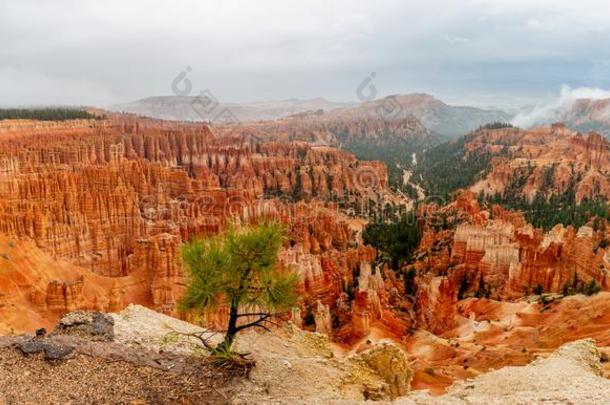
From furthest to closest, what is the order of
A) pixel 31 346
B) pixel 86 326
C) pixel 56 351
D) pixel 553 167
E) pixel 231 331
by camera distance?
pixel 553 167
pixel 86 326
pixel 231 331
pixel 31 346
pixel 56 351

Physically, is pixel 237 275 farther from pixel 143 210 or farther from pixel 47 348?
pixel 143 210

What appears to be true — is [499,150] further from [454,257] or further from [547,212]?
[454,257]

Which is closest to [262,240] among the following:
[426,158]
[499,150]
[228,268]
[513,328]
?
[228,268]

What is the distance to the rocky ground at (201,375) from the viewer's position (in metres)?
8.91

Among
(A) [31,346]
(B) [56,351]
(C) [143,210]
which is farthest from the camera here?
(C) [143,210]

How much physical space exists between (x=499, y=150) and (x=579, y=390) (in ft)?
432

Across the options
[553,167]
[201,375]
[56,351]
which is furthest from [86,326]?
[553,167]

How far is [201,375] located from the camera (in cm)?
969

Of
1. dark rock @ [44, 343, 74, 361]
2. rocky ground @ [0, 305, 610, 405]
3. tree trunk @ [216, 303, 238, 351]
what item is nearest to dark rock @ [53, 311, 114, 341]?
rocky ground @ [0, 305, 610, 405]

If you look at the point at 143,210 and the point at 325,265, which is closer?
the point at 325,265

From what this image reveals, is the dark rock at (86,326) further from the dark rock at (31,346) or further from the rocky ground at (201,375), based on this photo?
the dark rock at (31,346)

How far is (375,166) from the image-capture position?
321ft

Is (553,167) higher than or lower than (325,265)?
higher

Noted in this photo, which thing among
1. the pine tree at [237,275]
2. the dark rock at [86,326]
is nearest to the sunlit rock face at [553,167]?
the pine tree at [237,275]
